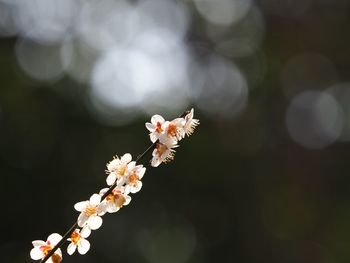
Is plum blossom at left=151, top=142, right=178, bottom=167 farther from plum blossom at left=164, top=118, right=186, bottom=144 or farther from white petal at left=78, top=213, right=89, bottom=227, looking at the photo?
white petal at left=78, top=213, right=89, bottom=227

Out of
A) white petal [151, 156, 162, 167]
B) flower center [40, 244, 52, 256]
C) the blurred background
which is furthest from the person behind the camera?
the blurred background

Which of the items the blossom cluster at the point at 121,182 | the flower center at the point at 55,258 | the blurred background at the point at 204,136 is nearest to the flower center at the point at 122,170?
the blossom cluster at the point at 121,182

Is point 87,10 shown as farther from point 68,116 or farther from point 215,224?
point 215,224

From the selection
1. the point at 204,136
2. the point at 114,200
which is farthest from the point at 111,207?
the point at 204,136

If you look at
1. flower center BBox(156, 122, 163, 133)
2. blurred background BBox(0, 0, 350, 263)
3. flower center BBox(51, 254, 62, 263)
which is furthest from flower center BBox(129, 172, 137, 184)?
blurred background BBox(0, 0, 350, 263)

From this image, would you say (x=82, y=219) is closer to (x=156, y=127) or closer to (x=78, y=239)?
(x=78, y=239)
